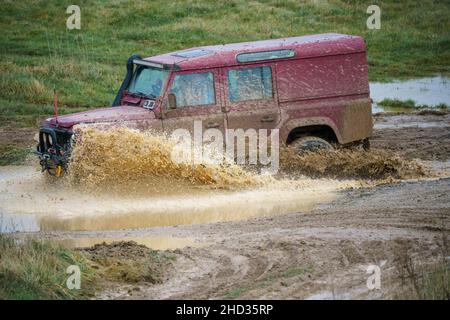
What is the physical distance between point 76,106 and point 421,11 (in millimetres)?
18300

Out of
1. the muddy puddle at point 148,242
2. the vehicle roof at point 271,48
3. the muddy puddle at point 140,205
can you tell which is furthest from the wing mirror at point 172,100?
the muddy puddle at point 148,242

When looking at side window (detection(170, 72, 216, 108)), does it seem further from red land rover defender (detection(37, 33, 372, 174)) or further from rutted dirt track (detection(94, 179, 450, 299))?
rutted dirt track (detection(94, 179, 450, 299))

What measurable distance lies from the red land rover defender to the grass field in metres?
6.49

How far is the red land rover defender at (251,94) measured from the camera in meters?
12.9

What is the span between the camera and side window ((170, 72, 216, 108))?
42.7 feet

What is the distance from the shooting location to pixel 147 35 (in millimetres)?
28875

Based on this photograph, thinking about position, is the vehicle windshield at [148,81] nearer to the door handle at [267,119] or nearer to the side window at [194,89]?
the side window at [194,89]

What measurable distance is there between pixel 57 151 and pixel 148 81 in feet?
5.78

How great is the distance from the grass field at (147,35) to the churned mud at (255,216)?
6.70 meters

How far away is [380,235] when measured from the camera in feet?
32.8

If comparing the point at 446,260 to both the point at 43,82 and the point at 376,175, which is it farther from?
the point at 43,82

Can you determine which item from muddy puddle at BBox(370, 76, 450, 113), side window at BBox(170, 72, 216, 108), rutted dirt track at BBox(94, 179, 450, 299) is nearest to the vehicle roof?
side window at BBox(170, 72, 216, 108)

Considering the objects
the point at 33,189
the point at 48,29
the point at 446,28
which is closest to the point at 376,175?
the point at 33,189

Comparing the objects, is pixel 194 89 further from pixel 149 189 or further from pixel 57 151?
pixel 57 151
